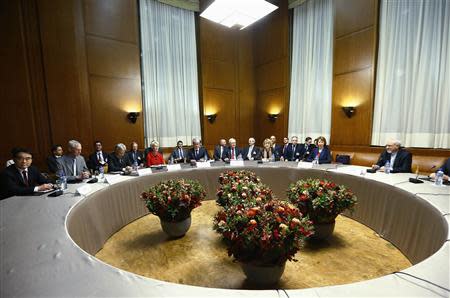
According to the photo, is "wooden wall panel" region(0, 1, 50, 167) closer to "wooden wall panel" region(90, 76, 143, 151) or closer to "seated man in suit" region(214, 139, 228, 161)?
"wooden wall panel" region(90, 76, 143, 151)

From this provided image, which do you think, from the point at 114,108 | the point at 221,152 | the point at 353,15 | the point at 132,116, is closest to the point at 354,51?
the point at 353,15

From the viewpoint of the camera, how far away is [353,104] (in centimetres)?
519

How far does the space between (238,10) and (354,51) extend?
8.98 feet

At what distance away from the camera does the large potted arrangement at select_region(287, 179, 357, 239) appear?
2.48 m

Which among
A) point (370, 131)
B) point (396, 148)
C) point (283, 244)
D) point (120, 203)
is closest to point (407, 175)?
point (396, 148)

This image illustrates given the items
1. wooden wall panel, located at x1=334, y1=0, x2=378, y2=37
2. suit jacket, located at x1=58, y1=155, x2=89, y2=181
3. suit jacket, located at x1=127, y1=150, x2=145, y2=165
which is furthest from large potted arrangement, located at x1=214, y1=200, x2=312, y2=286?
wooden wall panel, located at x1=334, y1=0, x2=378, y2=37

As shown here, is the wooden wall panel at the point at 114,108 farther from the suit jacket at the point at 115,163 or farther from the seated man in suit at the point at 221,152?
the seated man in suit at the point at 221,152

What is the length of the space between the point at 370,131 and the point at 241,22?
3.60 m

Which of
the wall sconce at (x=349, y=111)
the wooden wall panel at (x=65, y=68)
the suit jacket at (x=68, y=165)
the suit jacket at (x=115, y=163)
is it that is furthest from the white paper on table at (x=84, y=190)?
the wall sconce at (x=349, y=111)

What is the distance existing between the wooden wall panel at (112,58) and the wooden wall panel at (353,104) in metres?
4.83

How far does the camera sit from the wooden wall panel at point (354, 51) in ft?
15.9

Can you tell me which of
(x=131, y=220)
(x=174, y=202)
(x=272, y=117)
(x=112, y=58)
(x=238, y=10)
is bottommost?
(x=131, y=220)

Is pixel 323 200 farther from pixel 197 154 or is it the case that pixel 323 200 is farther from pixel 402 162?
pixel 197 154

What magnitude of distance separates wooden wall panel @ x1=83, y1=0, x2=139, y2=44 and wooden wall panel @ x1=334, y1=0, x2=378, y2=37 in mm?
4741
